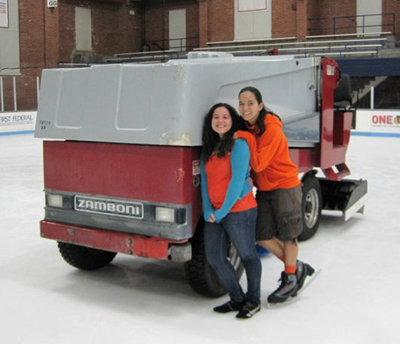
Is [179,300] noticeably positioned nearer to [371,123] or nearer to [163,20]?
[371,123]

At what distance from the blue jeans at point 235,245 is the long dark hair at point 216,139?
1.30ft

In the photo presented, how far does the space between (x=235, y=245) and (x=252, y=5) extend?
24071mm

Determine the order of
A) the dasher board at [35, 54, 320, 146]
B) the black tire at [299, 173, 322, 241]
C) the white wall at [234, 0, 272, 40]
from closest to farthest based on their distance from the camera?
the dasher board at [35, 54, 320, 146], the black tire at [299, 173, 322, 241], the white wall at [234, 0, 272, 40]

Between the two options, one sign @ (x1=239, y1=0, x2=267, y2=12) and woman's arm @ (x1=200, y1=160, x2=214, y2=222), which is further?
one sign @ (x1=239, y1=0, x2=267, y2=12)

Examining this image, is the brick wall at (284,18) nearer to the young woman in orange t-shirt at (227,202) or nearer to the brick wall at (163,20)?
the brick wall at (163,20)

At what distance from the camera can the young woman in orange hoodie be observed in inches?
150

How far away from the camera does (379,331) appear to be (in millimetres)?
3662

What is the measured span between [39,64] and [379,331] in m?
23.9

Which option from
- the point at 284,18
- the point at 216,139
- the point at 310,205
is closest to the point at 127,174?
the point at 216,139

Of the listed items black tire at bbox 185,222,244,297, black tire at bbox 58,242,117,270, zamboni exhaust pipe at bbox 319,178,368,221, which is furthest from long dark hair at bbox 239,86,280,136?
zamboni exhaust pipe at bbox 319,178,368,221

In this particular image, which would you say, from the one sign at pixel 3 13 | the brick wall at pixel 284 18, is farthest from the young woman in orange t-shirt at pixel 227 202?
the brick wall at pixel 284 18

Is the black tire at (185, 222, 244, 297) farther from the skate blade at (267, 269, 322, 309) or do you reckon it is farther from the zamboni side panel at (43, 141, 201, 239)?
the skate blade at (267, 269, 322, 309)

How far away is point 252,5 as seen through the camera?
26516 mm

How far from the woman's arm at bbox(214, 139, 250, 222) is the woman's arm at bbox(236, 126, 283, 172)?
0.33 feet
